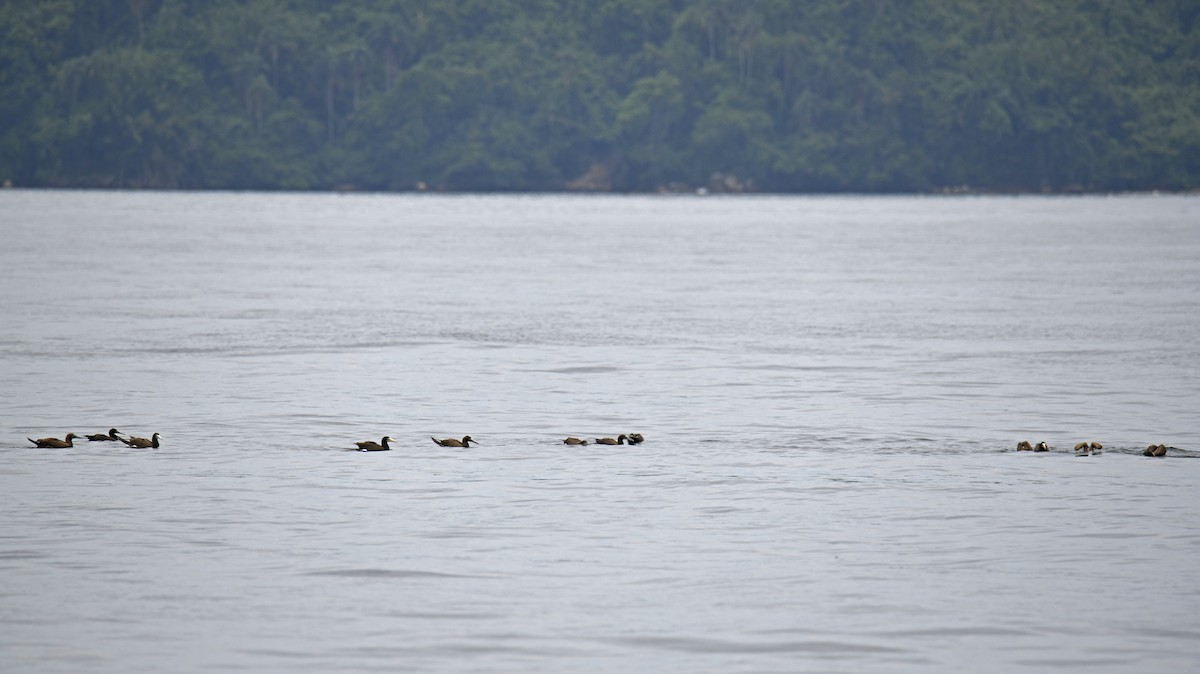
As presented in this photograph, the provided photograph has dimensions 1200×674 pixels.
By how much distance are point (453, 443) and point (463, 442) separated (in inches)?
5.3

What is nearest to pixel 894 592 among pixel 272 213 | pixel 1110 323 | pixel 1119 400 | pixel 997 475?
pixel 997 475

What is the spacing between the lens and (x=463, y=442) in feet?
79.5

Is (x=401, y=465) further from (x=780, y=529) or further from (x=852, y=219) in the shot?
(x=852, y=219)

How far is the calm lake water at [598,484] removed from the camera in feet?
48.8

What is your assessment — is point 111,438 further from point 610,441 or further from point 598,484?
point 598,484

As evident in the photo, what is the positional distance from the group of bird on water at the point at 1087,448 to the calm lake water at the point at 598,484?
8.7 inches

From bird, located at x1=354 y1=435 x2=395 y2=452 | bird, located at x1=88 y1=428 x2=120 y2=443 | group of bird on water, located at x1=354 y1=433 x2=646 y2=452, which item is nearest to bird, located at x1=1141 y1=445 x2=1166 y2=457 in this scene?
group of bird on water, located at x1=354 y1=433 x2=646 y2=452

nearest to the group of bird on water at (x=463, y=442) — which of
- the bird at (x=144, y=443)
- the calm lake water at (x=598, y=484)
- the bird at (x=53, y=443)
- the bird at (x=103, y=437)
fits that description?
the calm lake water at (x=598, y=484)

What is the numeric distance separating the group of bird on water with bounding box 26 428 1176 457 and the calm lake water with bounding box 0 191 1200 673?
184mm

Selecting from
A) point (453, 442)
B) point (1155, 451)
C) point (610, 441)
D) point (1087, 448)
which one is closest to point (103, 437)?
point (453, 442)

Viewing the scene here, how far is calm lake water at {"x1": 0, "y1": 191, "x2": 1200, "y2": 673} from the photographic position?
1487cm

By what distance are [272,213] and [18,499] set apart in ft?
403

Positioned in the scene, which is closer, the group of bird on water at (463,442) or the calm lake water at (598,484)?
the calm lake water at (598,484)

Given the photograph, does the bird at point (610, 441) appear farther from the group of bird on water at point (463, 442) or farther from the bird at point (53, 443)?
the bird at point (53, 443)
